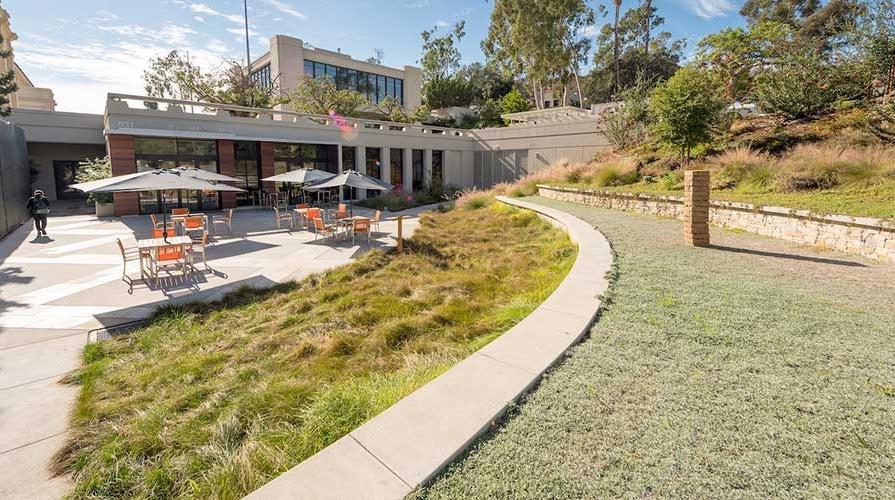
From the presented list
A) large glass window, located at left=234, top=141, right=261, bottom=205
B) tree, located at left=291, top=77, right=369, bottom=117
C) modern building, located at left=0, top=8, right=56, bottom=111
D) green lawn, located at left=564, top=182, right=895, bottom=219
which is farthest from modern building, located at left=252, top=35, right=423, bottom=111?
green lawn, located at left=564, top=182, right=895, bottom=219

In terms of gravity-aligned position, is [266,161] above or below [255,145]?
below

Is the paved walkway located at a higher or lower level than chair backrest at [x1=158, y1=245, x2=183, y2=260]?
lower

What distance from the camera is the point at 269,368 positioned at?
4.36m

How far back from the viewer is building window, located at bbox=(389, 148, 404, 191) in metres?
26.2

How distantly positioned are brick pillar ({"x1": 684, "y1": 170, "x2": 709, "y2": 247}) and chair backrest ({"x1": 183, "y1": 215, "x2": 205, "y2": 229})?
40.3 feet

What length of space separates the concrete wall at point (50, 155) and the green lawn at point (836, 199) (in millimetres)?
30022

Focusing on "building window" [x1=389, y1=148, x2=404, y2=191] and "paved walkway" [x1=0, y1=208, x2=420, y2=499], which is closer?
"paved walkway" [x1=0, y1=208, x2=420, y2=499]

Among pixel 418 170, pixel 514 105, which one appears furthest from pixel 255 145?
pixel 514 105

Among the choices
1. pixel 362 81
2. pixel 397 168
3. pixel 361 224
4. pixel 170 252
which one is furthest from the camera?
pixel 362 81

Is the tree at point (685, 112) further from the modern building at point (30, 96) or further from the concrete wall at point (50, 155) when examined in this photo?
the modern building at point (30, 96)

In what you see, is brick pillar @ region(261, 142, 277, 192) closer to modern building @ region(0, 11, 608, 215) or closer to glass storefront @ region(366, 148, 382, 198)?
modern building @ region(0, 11, 608, 215)

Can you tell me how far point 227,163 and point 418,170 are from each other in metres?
12.0

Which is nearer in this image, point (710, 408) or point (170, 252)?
point (710, 408)

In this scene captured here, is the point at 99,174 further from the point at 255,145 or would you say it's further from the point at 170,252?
the point at 170,252
